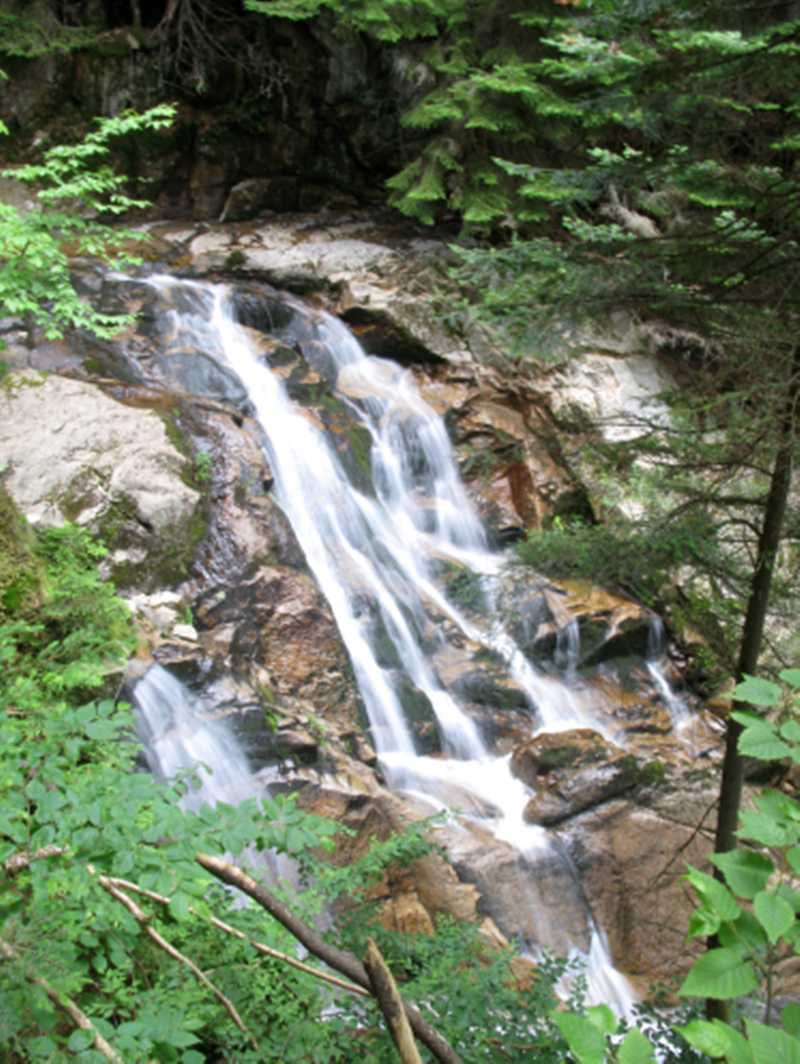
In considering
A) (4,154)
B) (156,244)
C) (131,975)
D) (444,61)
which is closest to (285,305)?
(156,244)

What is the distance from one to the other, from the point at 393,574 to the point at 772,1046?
803cm

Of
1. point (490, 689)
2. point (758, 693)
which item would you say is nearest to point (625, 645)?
point (490, 689)

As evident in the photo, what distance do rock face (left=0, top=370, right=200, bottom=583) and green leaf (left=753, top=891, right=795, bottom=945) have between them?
Result: 230 inches

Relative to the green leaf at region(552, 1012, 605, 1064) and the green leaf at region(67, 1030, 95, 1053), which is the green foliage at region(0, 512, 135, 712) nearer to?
the green leaf at region(67, 1030, 95, 1053)

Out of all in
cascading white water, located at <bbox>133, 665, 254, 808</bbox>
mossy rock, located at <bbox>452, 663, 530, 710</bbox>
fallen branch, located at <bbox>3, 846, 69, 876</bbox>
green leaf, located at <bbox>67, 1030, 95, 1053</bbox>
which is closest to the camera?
green leaf, located at <bbox>67, 1030, 95, 1053</bbox>

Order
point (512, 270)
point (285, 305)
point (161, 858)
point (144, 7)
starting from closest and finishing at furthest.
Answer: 1. point (161, 858)
2. point (512, 270)
3. point (285, 305)
4. point (144, 7)

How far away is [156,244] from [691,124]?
36.6ft

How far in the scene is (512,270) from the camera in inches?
173

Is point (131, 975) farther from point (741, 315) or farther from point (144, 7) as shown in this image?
point (144, 7)

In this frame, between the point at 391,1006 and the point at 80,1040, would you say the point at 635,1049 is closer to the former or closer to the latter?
the point at 391,1006

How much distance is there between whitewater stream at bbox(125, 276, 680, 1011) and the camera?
6.04 meters

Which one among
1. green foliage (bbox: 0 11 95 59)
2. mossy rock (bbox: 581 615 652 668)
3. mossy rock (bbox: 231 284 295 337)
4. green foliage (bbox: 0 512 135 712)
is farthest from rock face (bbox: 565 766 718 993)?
green foliage (bbox: 0 11 95 59)

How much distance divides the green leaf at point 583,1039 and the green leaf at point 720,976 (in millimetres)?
173

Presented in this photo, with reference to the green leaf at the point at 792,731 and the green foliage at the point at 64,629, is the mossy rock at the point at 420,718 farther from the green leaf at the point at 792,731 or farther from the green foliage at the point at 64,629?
the green leaf at the point at 792,731
